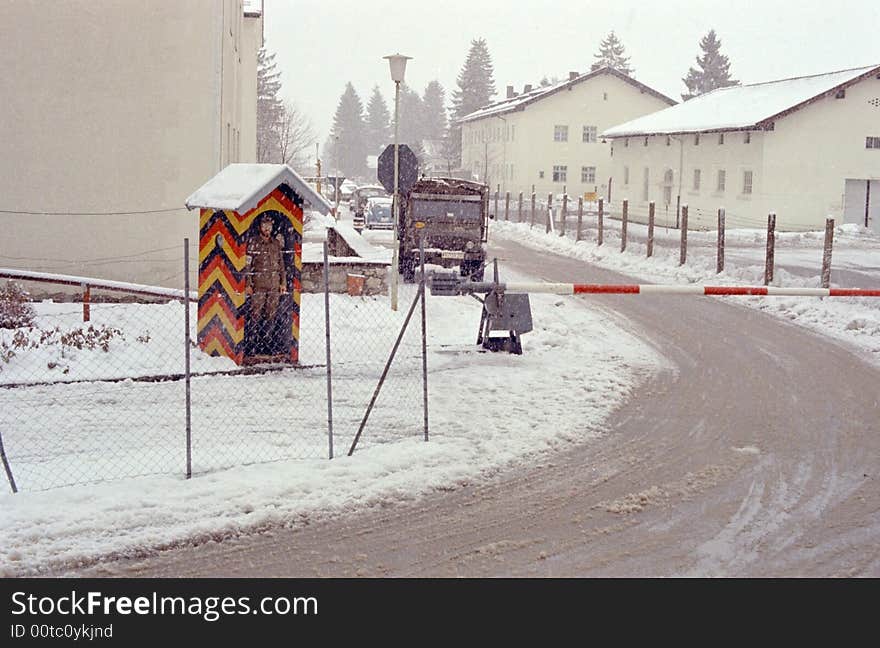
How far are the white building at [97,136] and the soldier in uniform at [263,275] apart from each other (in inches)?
211

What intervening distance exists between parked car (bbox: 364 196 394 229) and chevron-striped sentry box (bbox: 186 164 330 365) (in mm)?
28069

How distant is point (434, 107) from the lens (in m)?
154

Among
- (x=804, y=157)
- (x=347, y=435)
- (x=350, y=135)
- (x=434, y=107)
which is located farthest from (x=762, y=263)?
(x=434, y=107)

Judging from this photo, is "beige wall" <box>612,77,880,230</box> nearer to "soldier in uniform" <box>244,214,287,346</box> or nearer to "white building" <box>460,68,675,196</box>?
"white building" <box>460,68,675,196</box>

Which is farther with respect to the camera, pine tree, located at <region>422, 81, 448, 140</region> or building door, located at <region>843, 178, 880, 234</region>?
pine tree, located at <region>422, 81, 448, 140</region>

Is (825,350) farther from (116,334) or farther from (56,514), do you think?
(56,514)

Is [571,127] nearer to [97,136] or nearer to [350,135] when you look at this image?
[97,136]

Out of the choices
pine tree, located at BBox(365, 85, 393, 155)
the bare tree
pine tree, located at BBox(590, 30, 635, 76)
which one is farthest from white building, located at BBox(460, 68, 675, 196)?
pine tree, located at BBox(365, 85, 393, 155)

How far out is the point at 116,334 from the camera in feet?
43.1

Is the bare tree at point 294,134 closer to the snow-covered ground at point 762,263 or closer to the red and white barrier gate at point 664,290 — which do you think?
the snow-covered ground at point 762,263

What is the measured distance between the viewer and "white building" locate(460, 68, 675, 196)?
7206 centimetres

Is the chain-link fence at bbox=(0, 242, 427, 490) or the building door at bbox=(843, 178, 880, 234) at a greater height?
the building door at bbox=(843, 178, 880, 234)

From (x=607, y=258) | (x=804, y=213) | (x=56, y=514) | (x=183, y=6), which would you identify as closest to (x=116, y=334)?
(x=56, y=514)
